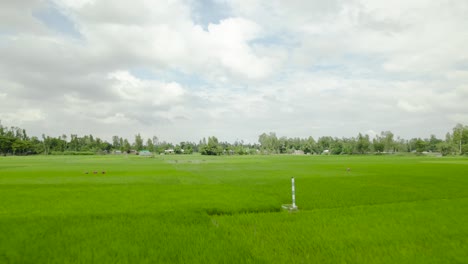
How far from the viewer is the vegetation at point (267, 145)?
416 ft

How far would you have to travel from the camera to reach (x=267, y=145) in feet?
589

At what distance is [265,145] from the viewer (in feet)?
592

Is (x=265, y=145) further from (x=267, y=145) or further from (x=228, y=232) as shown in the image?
(x=228, y=232)

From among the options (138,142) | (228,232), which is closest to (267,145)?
(138,142)

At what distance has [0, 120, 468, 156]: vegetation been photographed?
127 m

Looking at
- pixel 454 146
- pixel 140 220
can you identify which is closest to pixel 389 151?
pixel 454 146

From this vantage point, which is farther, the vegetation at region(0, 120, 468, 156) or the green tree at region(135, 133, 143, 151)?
the green tree at region(135, 133, 143, 151)

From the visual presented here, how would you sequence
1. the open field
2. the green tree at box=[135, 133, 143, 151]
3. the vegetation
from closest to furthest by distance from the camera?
the open field
the vegetation
the green tree at box=[135, 133, 143, 151]

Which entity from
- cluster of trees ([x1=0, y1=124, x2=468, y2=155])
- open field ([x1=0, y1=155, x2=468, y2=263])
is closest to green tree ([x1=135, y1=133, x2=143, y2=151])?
cluster of trees ([x1=0, y1=124, x2=468, y2=155])

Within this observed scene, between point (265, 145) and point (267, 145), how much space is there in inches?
61.0

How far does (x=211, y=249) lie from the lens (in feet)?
22.4

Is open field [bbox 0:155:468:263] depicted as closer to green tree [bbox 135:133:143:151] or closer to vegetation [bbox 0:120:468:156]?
vegetation [bbox 0:120:468:156]

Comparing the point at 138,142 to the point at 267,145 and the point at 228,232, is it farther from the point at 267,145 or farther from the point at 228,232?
the point at 228,232

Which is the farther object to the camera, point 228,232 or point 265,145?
point 265,145
